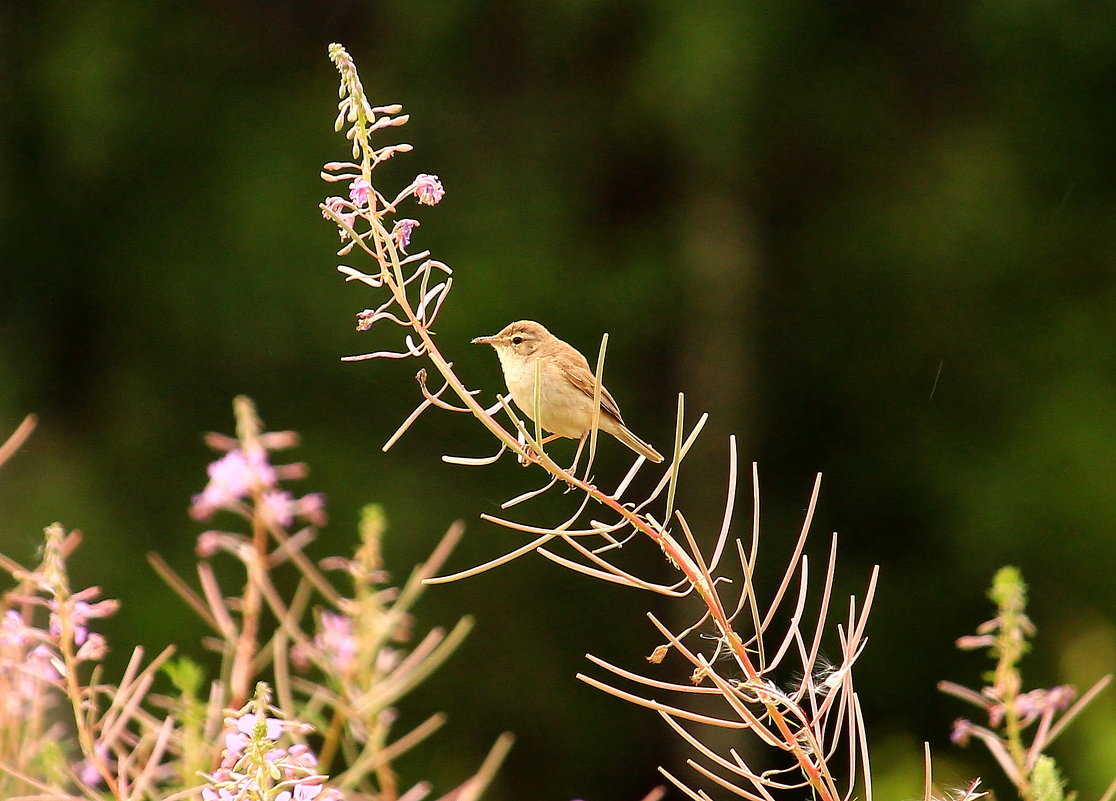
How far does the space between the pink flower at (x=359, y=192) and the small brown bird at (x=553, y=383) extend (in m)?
1.37

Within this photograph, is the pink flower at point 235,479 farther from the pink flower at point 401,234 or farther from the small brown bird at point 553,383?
the pink flower at point 401,234

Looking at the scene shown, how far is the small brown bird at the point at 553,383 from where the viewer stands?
2623 mm

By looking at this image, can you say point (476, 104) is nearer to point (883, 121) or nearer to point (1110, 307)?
point (883, 121)

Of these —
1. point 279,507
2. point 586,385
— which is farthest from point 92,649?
point 586,385

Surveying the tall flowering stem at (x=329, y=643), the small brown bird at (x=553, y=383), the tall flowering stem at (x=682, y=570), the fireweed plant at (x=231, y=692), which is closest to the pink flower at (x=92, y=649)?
the fireweed plant at (x=231, y=692)

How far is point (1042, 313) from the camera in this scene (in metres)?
7.67

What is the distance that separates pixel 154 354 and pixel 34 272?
2.92ft

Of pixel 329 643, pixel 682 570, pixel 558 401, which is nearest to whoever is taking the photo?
pixel 682 570

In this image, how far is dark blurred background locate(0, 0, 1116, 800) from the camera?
7.52 metres

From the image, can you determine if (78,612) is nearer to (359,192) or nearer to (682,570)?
(359,192)

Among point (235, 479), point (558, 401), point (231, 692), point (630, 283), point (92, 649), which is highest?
point (630, 283)

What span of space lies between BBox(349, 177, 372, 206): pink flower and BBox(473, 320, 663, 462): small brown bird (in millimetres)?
1370

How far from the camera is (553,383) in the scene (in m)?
2.82

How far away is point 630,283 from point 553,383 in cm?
491
